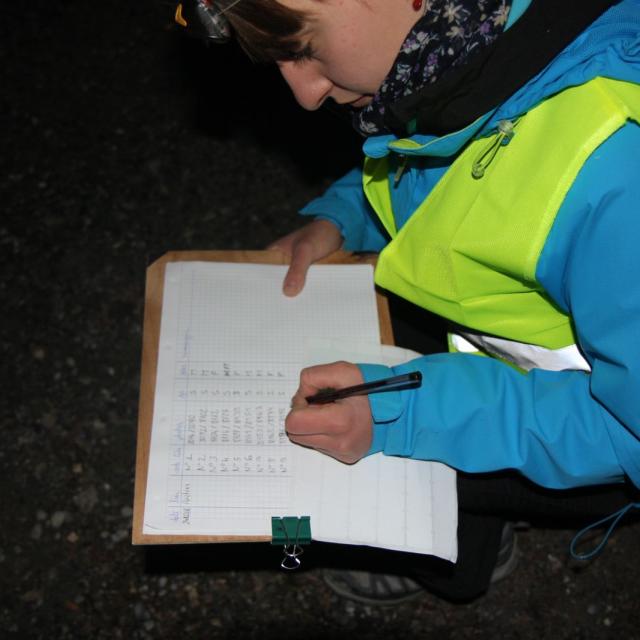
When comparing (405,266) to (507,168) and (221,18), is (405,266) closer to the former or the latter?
(507,168)

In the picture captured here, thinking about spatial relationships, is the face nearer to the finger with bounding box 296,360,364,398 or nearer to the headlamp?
the headlamp

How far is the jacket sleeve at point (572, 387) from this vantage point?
721mm

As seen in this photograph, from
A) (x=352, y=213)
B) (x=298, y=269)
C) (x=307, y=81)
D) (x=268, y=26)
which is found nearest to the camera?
(x=268, y=26)

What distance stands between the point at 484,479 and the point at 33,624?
87 centimetres

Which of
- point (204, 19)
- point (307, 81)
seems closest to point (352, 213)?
point (307, 81)

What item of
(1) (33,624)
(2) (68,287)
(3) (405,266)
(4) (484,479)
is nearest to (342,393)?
(3) (405,266)

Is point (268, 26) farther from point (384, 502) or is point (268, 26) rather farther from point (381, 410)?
point (384, 502)

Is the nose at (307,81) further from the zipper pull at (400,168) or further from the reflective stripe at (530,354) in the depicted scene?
the reflective stripe at (530,354)

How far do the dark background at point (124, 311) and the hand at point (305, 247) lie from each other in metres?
0.39

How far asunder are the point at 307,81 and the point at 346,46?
89mm

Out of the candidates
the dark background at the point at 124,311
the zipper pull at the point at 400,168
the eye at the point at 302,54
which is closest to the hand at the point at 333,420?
the zipper pull at the point at 400,168

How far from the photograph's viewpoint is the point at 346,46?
2.62 ft

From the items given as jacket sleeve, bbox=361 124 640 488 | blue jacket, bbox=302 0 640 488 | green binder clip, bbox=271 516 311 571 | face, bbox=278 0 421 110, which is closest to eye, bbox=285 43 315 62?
face, bbox=278 0 421 110

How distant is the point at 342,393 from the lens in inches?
35.4
